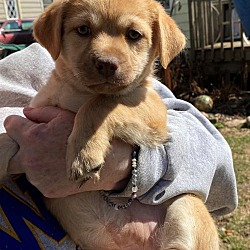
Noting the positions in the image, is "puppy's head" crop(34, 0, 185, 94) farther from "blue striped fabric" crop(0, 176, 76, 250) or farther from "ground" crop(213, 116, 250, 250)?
"ground" crop(213, 116, 250, 250)

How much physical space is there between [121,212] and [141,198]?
11 cm

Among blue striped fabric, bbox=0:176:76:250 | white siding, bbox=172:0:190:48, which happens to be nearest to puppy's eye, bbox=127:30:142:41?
blue striped fabric, bbox=0:176:76:250

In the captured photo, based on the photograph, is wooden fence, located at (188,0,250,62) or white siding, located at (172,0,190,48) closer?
wooden fence, located at (188,0,250,62)

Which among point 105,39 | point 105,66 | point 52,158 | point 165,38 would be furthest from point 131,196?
point 165,38

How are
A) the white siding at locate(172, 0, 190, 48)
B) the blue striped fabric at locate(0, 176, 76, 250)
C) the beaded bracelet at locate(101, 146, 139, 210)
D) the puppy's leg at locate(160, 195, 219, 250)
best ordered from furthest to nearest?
1. the white siding at locate(172, 0, 190, 48)
2. the puppy's leg at locate(160, 195, 219, 250)
3. the beaded bracelet at locate(101, 146, 139, 210)
4. the blue striped fabric at locate(0, 176, 76, 250)

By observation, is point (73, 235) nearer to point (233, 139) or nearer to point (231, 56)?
point (233, 139)

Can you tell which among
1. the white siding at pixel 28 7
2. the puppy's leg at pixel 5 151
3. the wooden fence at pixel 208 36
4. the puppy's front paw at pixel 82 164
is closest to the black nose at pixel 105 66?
the puppy's front paw at pixel 82 164

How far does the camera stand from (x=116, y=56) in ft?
6.79

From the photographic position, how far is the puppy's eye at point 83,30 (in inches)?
85.7

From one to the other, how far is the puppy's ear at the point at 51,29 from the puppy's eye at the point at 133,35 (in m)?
0.34

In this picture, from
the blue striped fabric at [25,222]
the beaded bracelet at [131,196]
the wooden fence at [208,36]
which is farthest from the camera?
the wooden fence at [208,36]

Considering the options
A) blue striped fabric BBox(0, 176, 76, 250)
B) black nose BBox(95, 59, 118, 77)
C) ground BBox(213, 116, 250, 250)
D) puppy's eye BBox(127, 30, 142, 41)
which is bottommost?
ground BBox(213, 116, 250, 250)

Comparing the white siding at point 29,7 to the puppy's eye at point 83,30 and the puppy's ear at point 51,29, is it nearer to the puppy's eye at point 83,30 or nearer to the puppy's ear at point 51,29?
the puppy's ear at point 51,29

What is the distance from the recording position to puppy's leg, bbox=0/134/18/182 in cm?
196
